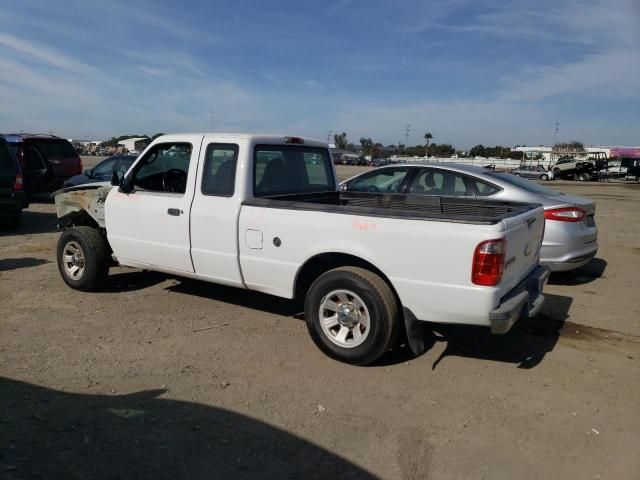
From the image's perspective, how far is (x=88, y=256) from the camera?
5934 millimetres

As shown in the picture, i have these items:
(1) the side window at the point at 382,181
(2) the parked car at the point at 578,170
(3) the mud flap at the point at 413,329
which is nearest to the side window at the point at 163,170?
(3) the mud flap at the point at 413,329

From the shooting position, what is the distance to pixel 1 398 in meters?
3.59

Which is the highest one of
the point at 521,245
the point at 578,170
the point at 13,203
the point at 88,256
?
the point at 521,245

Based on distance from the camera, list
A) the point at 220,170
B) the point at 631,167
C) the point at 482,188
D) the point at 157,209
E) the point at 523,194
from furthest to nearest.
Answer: the point at 631,167 < the point at 482,188 < the point at 523,194 < the point at 157,209 < the point at 220,170

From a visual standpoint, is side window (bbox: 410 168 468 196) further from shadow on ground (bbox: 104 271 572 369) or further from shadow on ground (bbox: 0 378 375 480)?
shadow on ground (bbox: 0 378 375 480)

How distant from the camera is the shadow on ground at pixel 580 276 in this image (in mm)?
7312

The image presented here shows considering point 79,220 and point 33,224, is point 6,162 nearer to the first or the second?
point 33,224

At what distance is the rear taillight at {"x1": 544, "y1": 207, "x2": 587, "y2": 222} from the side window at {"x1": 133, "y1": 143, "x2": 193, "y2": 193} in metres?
4.62

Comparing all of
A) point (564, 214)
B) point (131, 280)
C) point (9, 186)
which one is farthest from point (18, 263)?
point (564, 214)

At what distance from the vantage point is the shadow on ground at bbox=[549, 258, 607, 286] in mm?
7312

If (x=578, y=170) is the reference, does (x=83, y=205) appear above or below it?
above

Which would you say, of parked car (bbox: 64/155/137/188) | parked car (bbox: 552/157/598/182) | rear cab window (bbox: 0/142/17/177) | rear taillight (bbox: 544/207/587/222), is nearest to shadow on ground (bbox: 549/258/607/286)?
rear taillight (bbox: 544/207/587/222)

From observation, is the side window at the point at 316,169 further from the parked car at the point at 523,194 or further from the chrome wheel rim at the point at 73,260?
the chrome wheel rim at the point at 73,260

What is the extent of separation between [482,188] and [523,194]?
529 millimetres
